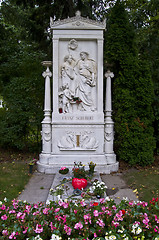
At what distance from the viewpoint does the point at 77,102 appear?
5934mm

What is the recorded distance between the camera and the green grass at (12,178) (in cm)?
412

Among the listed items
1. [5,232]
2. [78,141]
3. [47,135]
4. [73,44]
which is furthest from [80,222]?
[73,44]

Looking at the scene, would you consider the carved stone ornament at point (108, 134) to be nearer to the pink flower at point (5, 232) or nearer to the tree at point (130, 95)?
the tree at point (130, 95)

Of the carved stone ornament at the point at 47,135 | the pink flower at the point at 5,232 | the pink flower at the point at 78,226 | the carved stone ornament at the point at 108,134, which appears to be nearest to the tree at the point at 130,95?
the carved stone ornament at the point at 108,134

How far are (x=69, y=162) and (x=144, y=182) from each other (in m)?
1.96

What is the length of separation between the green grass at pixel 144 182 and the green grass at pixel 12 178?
92.7 inches

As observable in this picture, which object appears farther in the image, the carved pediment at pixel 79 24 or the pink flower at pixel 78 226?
the carved pediment at pixel 79 24

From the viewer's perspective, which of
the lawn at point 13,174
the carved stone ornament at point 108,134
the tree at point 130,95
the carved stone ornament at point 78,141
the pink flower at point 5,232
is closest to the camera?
the pink flower at point 5,232

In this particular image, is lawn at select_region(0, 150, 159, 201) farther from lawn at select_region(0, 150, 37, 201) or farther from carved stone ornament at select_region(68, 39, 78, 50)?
carved stone ornament at select_region(68, 39, 78, 50)

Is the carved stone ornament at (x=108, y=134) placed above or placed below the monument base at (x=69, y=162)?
above

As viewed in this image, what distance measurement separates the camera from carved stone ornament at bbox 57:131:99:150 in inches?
226

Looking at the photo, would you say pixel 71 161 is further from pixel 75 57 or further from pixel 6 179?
pixel 75 57

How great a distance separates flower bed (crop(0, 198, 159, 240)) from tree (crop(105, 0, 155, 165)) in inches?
140

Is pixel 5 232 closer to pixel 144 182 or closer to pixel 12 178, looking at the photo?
pixel 12 178
